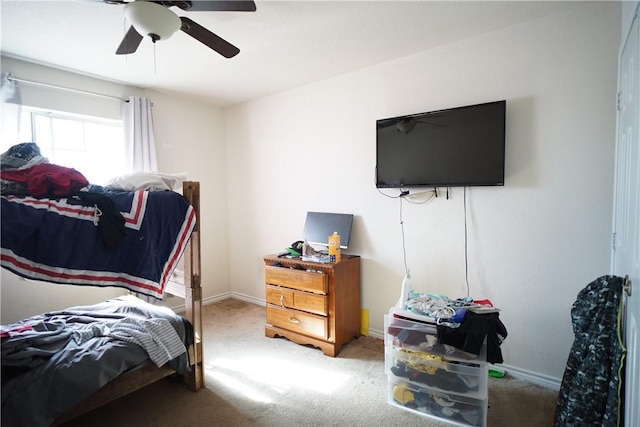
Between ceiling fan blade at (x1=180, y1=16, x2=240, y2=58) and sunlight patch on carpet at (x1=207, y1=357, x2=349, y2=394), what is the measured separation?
7.14ft

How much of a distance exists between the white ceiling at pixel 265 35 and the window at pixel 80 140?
442mm

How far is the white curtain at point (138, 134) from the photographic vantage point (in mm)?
3184

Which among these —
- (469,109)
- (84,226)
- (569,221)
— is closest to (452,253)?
(569,221)

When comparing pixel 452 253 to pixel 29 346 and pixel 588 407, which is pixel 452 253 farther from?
pixel 29 346

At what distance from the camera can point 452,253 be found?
2.48 meters

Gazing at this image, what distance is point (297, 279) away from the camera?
2.75m

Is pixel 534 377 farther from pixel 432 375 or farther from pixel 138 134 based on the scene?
pixel 138 134

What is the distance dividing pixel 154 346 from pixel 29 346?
0.58 metres

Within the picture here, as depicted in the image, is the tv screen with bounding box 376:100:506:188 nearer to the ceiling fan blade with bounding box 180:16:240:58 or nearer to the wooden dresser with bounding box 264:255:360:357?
the wooden dresser with bounding box 264:255:360:357

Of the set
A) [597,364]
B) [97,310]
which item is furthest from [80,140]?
[597,364]

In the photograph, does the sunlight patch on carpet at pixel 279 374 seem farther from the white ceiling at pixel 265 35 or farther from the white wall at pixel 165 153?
the white ceiling at pixel 265 35

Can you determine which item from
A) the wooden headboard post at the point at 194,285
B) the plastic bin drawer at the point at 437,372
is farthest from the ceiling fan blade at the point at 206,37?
the plastic bin drawer at the point at 437,372

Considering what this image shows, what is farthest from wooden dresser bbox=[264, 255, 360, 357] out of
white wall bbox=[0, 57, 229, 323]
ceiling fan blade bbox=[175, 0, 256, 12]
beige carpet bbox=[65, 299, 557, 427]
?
ceiling fan blade bbox=[175, 0, 256, 12]

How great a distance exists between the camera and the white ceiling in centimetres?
193
